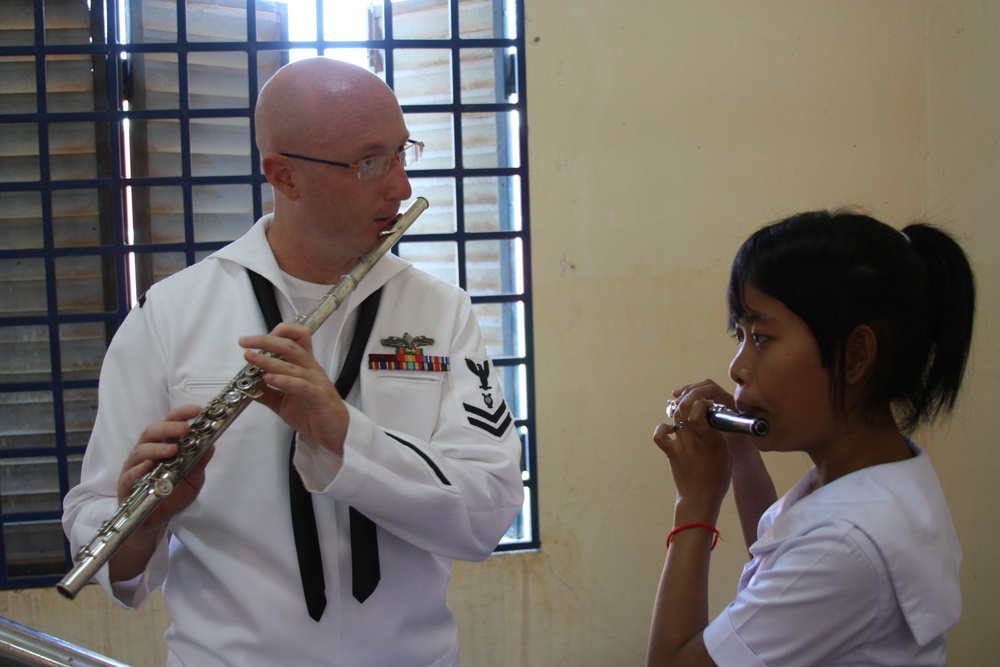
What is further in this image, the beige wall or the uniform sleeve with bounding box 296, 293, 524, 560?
the beige wall

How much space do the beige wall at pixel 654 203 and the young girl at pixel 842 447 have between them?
1.55 m

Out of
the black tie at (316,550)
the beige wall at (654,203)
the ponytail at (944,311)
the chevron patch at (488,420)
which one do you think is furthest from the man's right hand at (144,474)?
the beige wall at (654,203)

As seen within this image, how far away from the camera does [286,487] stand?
1502mm

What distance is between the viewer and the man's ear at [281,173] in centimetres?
165

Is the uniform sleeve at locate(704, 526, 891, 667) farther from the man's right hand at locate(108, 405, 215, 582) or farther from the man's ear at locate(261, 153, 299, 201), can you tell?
the man's ear at locate(261, 153, 299, 201)

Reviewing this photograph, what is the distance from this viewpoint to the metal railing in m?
0.97

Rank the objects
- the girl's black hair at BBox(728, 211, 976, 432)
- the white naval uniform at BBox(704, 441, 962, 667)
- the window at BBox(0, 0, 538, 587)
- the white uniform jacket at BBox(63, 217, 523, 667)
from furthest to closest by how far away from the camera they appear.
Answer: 1. the window at BBox(0, 0, 538, 587)
2. the white uniform jacket at BBox(63, 217, 523, 667)
3. the girl's black hair at BBox(728, 211, 976, 432)
4. the white naval uniform at BBox(704, 441, 962, 667)

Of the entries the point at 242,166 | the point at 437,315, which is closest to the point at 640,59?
the point at 242,166

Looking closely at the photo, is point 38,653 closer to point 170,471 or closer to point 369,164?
point 170,471

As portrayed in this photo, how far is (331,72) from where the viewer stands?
1.63 m

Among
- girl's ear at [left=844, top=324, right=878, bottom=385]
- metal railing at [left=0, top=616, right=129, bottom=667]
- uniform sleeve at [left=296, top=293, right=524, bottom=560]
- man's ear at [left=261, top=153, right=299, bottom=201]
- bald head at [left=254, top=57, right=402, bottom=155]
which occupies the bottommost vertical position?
metal railing at [left=0, top=616, right=129, bottom=667]

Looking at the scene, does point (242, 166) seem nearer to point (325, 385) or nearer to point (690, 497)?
point (325, 385)

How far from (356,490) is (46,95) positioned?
2340mm

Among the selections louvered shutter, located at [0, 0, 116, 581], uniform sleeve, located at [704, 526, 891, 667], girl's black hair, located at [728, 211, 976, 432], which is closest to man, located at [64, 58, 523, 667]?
uniform sleeve, located at [704, 526, 891, 667]
